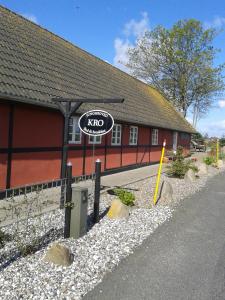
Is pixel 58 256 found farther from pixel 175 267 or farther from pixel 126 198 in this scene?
pixel 126 198

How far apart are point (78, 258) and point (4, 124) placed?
489 centimetres

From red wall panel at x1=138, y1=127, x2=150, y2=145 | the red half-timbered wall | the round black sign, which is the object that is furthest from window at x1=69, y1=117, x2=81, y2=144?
red wall panel at x1=138, y1=127, x2=150, y2=145

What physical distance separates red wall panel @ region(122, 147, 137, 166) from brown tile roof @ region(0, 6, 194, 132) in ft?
4.78

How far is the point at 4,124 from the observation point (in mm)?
9547

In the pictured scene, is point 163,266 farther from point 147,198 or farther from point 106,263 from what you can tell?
point 147,198

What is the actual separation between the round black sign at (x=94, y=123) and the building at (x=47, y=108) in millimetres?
876

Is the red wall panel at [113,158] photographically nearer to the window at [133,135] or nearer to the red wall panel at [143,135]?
the window at [133,135]

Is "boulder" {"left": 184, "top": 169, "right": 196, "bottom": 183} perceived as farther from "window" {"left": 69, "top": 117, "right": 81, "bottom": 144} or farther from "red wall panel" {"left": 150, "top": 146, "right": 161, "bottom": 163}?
"red wall panel" {"left": 150, "top": 146, "right": 161, "bottom": 163}

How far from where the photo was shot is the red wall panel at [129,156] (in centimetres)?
1803

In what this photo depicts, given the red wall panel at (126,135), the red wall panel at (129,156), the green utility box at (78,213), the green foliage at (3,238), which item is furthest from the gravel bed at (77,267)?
the red wall panel at (129,156)

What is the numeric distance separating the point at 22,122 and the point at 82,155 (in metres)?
3.82

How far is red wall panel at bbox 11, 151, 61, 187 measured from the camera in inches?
398

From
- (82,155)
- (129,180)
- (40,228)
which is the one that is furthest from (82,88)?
(40,228)

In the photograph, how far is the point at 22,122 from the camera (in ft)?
33.6
